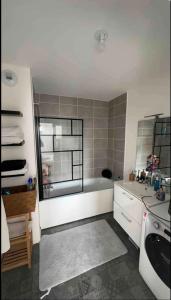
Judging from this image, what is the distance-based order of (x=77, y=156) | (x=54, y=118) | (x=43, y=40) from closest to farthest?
(x=43, y=40), (x=54, y=118), (x=77, y=156)

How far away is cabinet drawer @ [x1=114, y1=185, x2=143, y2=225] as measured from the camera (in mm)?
1358

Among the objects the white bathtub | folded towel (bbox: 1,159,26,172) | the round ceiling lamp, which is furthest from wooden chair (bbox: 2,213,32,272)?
the round ceiling lamp

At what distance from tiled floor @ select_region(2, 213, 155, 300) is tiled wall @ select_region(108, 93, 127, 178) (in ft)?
4.01

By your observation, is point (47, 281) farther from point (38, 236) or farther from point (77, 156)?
point (77, 156)

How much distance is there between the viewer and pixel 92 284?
3.79 ft

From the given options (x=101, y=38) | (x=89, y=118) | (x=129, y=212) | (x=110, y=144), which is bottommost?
(x=129, y=212)

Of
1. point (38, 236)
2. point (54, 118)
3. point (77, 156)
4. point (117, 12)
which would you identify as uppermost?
point (117, 12)

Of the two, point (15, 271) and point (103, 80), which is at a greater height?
point (103, 80)

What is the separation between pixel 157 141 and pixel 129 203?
824 mm

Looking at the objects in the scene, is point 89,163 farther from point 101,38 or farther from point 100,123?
point 101,38

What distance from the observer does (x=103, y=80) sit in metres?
1.56

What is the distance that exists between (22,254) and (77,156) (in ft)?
5.38

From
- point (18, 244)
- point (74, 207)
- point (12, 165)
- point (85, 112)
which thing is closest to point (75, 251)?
point (74, 207)

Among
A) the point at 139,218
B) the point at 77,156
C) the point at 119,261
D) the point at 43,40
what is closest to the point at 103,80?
the point at 43,40
